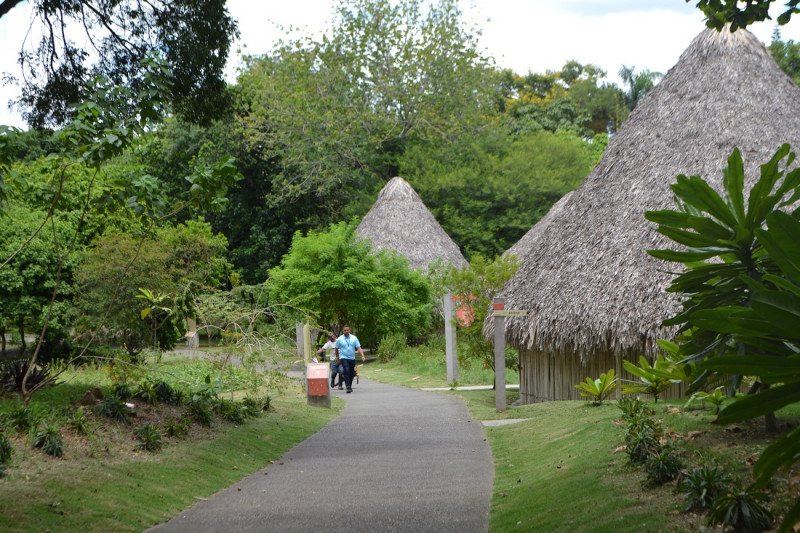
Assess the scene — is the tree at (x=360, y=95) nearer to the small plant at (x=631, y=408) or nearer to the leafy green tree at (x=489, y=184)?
the leafy green tree at (x=489, y=184)

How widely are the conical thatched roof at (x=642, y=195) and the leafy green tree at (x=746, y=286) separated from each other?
6026mm

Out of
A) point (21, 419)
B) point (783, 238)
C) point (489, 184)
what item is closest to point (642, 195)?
point (21, 419)

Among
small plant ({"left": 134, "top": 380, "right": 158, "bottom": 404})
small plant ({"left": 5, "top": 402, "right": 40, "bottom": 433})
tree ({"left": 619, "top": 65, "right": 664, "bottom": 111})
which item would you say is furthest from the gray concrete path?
tree ({"left": 619, "top": 65, "right": 664, "bottom": 111})

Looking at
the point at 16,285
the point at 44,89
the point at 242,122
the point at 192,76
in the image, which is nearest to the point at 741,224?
the point at 192,76

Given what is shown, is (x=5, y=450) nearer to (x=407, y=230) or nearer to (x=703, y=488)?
Result: (x=703, y=488)

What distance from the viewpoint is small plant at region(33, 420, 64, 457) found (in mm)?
8164

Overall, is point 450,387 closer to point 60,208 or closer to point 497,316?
point 497,316

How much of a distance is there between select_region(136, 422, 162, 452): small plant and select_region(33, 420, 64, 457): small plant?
1117mm

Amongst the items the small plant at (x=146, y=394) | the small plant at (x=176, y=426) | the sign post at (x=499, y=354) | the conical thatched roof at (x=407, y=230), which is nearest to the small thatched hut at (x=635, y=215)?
the sign post at (x=499, y=354)

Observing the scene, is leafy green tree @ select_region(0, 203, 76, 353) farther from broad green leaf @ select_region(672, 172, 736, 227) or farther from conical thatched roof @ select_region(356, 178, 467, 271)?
broad green leaf @ select_region(672, 172, 736, 227)

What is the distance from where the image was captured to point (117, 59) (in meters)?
12.5

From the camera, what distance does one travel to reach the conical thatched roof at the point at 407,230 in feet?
105

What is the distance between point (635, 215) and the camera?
13.7m

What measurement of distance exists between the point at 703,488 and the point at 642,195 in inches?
373
